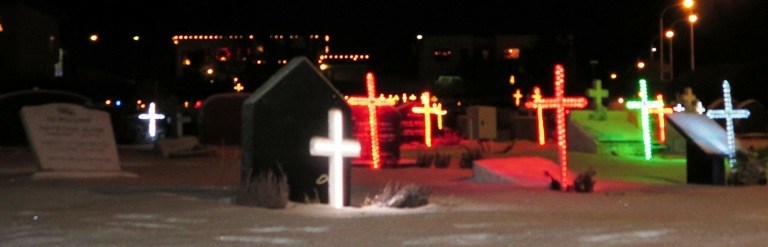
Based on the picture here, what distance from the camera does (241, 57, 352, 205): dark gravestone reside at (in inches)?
648

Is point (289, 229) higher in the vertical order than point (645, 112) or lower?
lower

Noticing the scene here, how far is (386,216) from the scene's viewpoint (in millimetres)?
15047

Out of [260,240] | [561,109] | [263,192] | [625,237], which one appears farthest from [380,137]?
[260,240]

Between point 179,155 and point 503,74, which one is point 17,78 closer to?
point 179,155

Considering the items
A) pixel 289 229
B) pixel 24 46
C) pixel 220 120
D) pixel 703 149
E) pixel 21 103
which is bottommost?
pixel 289 229

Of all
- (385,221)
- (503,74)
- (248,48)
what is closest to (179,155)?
(385,221)

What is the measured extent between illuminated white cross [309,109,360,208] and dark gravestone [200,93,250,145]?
27.5 meters

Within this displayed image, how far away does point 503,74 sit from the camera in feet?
291

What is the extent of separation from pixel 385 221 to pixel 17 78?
4570 cm

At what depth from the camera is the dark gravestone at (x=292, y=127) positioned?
16453 mm

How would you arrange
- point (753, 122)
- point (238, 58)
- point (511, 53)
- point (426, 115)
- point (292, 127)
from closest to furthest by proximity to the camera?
point (292, 127), point (426, 115), point (753, 122), point (238, 58), point (511, 53)

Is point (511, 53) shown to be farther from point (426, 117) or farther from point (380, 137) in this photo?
point (380, 137)

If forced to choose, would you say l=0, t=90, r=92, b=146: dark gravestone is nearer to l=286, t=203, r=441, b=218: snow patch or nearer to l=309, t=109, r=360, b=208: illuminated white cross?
l=309, t=109, r=360, b=208: illuminated white cross

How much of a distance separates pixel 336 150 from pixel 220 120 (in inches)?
1102
